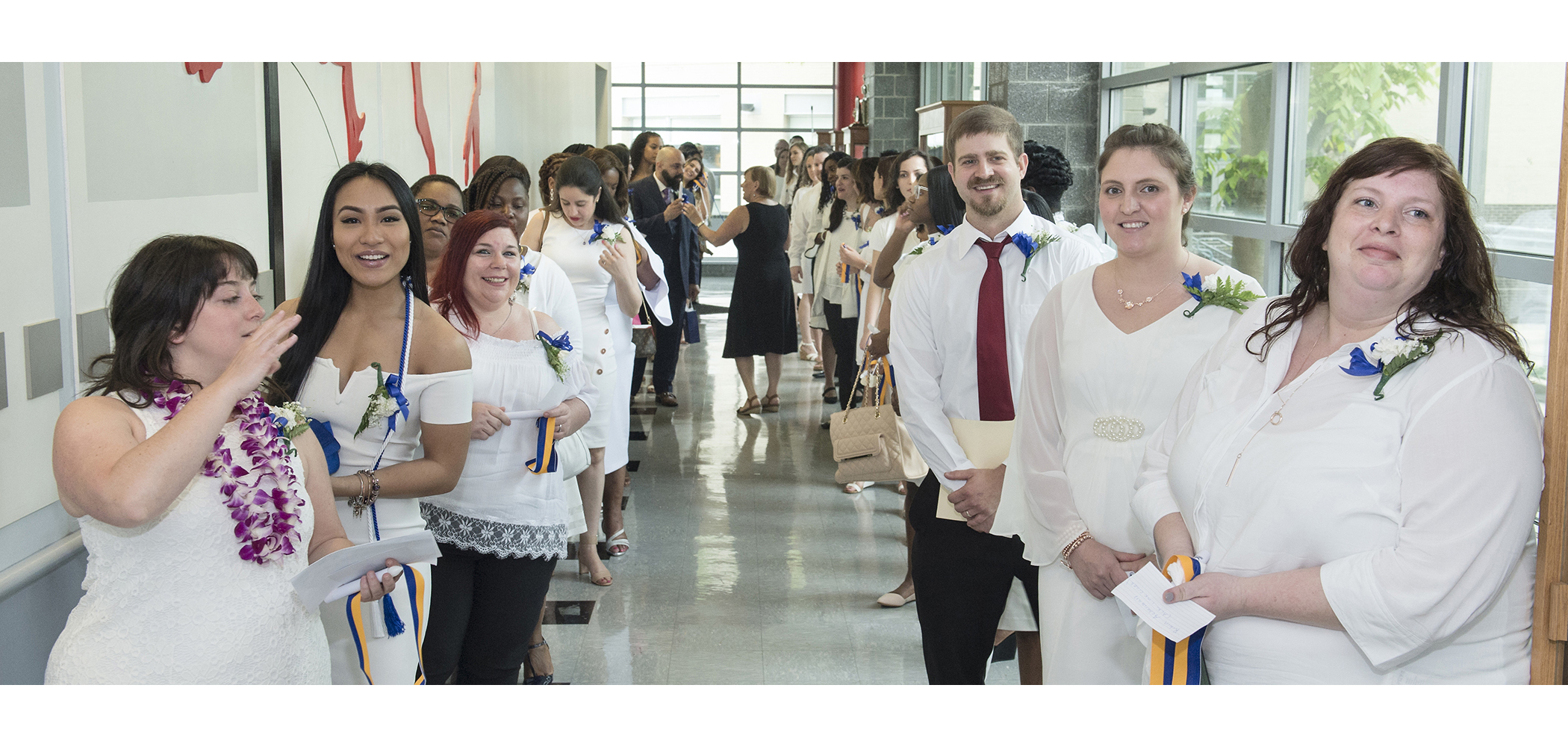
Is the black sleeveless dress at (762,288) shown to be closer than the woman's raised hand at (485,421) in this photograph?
No

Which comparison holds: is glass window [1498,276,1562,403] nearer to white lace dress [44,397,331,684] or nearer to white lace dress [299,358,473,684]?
white lace dress [299,358,473,684]

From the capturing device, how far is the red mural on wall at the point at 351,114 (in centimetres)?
427

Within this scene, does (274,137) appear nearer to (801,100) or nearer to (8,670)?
(8,670)

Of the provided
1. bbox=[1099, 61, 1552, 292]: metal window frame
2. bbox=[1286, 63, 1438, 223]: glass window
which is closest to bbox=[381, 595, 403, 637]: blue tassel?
bbox=[1099, 61, 1552, 292]: metal window frame

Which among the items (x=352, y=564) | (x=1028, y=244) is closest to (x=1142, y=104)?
(x=1028, y=244)

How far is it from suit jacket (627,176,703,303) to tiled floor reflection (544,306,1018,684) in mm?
1035

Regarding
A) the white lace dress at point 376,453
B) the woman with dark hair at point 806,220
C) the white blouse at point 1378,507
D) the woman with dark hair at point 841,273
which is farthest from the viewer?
the woman with dark hair at point 806,220

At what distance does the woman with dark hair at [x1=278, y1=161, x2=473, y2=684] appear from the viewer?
2.41m

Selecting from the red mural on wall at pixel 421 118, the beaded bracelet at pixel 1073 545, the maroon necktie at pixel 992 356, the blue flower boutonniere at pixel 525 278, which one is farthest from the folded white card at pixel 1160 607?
the red mural on wall at pixel 421 118

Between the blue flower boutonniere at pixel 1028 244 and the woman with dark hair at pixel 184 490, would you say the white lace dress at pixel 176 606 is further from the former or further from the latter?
the blue flower boutonniere at pixel 1028 244

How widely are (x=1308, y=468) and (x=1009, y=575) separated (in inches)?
45.2

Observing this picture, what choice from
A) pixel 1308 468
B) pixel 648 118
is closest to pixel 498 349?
pixel 1308 468

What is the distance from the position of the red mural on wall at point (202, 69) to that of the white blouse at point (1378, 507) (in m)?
2.66

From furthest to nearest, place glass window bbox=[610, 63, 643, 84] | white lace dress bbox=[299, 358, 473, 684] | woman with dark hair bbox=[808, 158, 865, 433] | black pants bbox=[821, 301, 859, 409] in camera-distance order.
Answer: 1. glass window bbox=[610, 63, 643, 84]
2. black pants bbox=[821, 301, 859, 409]
3. woman with dark hair bbox=[808, 158, 865, 433]
4. white lace dress bbox=[299, 358, 473, 684]
